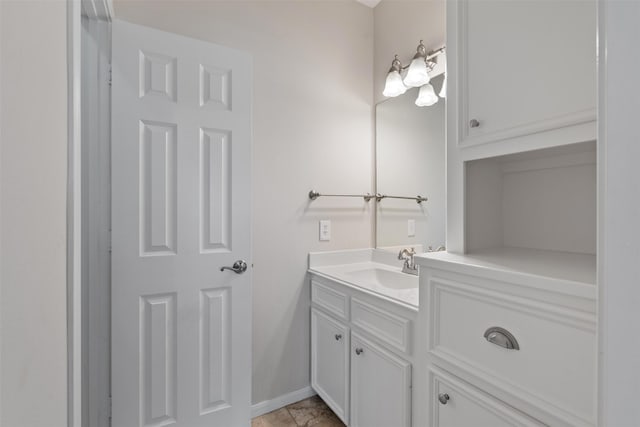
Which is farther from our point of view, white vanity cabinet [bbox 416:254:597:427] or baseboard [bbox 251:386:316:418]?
baseboard [bbox 251:386:316:418]

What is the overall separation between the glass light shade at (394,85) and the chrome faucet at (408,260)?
992 millimetres

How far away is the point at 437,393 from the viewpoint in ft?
3.31

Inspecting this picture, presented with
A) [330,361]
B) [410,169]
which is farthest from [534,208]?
[330,361]

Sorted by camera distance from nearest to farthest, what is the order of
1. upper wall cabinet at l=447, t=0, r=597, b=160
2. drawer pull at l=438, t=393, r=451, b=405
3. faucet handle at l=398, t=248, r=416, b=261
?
upper wall cabinet at l=447, t=0, r=597, b=160 < drawer pull at l=438, t=393, r=451, b=405 < faucet handle at l=398, t=248, r=416, b=261

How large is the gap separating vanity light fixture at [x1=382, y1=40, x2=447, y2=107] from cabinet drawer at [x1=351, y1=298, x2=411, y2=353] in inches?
46.5

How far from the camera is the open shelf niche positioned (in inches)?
38.6

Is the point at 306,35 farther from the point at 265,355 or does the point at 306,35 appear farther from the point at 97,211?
the point at 265,355

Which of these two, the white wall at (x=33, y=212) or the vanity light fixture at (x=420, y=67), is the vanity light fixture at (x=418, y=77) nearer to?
the vanity light fixture at (x=420, y=67)

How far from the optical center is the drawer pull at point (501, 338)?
0.79 meters

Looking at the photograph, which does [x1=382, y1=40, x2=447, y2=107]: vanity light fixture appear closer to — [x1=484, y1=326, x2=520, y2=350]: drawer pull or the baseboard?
[x1=484, y1=326, x2=520, y2=350]: drawer pull

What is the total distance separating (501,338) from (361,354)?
782mm

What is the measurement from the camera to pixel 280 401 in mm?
1809

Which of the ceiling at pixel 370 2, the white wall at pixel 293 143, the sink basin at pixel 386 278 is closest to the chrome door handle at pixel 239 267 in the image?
the white wall at pixel 293 143

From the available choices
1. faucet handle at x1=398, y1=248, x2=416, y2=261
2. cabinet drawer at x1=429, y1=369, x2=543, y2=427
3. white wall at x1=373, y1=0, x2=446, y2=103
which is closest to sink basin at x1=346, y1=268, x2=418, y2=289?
faucet handle at x1=398, y1=248, x2=416, y2=261
